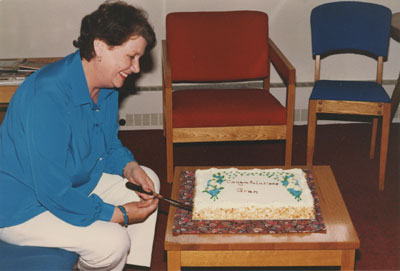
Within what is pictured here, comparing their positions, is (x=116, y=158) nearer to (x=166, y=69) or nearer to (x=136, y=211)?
(x=136, y=211)

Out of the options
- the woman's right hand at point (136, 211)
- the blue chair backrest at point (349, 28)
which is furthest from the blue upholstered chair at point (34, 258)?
the blue chair backrest at point (349, 28)

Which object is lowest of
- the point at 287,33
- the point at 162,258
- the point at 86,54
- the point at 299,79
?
the point at 162,258

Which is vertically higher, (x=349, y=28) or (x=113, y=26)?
(x=113, y=26)

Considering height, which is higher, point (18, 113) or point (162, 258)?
point (18, 113)

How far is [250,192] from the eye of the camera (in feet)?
5.99

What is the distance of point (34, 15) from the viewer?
3510 mm

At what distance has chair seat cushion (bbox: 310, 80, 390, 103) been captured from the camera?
9.36 ft

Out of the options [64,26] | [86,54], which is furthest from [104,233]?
[64,26]

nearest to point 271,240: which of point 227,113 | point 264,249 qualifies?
point 264,249

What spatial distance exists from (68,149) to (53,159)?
0.37 feet

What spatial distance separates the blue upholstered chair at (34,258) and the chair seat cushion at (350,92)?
1.72m

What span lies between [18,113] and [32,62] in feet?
3.97

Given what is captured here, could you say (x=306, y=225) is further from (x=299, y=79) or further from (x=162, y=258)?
(x=299, y=79)

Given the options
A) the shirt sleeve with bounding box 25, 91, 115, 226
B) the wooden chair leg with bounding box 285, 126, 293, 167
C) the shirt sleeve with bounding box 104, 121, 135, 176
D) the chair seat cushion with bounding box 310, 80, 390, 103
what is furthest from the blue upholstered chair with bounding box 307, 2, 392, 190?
the shirt sleeve with bounding box 25, 91, 115, 226
